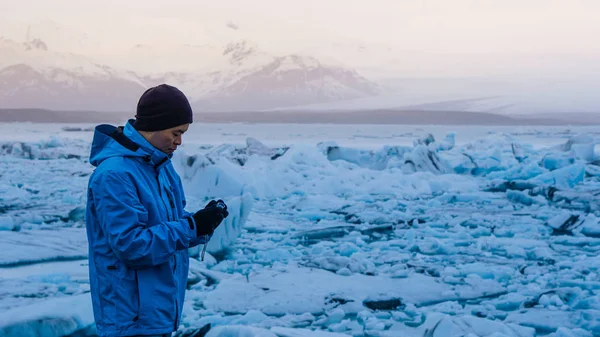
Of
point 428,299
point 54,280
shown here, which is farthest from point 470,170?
point 54,280

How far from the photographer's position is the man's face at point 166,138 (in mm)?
1938

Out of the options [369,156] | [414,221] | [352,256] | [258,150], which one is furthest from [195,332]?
[258,150]

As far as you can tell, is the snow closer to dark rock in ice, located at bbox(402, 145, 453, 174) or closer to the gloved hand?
dark rock in ice, located at bbox(402, 145, 453, 174)

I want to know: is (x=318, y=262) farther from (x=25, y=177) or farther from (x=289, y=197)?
(x=25, y=177)

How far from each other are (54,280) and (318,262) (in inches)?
77.5

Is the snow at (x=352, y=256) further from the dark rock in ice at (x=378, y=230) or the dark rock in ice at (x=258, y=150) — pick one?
the dark rock in ice at (x=258, y=150)

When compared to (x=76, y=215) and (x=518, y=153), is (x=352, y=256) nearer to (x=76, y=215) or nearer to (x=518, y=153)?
(x=76, y=215)

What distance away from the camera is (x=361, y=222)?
7719mm

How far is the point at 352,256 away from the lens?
18.9 feet

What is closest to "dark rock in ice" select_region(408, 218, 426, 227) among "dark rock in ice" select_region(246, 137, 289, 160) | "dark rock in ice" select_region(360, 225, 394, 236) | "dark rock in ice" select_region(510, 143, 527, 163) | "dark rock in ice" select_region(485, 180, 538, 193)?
"dark rock in ice" select_region(360, 225, 394, 236)

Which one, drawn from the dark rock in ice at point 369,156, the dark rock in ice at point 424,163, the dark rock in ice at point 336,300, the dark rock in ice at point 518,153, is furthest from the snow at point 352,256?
the dark rock in ice at point 518,153

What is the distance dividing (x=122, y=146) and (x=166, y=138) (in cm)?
12

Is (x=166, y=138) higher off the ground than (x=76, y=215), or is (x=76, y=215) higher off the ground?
(x=166, y=138)

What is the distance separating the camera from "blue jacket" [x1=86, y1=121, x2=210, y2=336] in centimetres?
182
